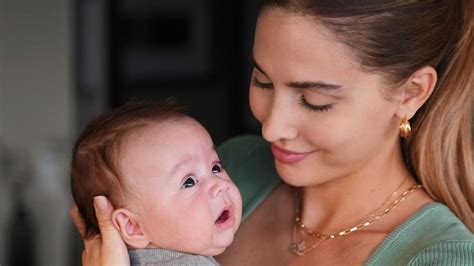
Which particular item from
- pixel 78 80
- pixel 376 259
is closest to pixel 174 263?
pixel 376 259

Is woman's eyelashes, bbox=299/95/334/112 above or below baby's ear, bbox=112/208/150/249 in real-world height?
above

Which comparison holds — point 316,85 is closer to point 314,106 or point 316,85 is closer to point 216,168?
point 314,106

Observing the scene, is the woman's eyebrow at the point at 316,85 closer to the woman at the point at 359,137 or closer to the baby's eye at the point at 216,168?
the woman at the point at 359,137

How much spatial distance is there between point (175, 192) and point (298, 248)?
40 cm

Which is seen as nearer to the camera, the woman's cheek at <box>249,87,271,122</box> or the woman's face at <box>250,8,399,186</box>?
the woman's face at <box>250,8,399,186</box>

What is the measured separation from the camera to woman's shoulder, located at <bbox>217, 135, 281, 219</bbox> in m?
2.30

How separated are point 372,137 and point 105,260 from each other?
1.94 ft

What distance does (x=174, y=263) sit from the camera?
1892 millimetres

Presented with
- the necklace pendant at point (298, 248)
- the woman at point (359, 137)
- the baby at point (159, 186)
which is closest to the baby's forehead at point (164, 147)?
the baby at point (159, 186)

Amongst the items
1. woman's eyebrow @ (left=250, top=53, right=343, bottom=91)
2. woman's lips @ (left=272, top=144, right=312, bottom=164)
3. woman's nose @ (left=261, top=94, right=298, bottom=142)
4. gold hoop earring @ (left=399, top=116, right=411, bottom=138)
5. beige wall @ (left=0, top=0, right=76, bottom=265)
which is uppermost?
woman's eyebrow @ (left=250, top=53, right=343, bottom=91)

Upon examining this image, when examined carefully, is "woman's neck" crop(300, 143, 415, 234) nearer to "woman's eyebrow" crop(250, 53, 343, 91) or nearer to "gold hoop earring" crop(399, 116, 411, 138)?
"gold hoop earring" crop(399, 116, 411, 138)

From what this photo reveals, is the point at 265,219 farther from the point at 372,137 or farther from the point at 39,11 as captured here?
the point at 39,11

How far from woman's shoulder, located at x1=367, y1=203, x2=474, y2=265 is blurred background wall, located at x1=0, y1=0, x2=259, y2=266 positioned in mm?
2433

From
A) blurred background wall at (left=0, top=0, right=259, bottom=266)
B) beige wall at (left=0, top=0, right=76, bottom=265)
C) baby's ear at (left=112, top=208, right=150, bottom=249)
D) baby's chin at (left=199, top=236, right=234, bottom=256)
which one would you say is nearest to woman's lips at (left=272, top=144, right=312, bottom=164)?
baby's chin at (left=199, top=236, right=234, bottom=256)
